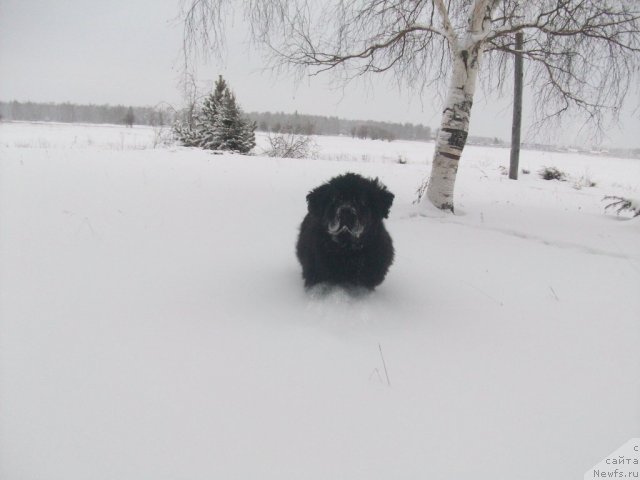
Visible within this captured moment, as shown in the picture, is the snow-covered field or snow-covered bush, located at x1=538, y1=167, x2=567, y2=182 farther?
snow-covered bush, located at x1=538, y1=167, x2=567, y2=182

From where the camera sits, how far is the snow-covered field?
1.74m

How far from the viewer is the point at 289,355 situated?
248 cm

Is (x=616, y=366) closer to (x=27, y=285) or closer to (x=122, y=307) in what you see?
(x=122, y=307)

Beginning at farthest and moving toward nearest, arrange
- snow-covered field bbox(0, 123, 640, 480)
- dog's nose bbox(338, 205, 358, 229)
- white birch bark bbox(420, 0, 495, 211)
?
white birch bark bbox(420, 0, 495, 211)
dog's nose bbox(338, 205, 358, 229)
snow-covered field bbox(0, 123, 640, 480)

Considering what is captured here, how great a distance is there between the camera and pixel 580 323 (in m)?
3.13

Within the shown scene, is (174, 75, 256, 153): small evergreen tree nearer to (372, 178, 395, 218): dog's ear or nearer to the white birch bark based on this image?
the white birch bark

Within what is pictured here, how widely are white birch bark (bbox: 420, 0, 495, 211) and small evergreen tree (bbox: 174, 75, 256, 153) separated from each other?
19267 mm

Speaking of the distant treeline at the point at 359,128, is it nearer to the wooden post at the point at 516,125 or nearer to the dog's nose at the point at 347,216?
the wooden post at the point at 516,125

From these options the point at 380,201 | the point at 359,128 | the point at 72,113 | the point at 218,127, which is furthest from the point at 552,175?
Result: the point at 72,113

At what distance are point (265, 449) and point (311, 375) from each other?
1.97 feet

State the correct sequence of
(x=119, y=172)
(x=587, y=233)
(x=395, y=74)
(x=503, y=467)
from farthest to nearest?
1. (x=395, y=74)
2. (x=119, y=172)
3. (x=587, y=233)
4. (x=503, y=467)

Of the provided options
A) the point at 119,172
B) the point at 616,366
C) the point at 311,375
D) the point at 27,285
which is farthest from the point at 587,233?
the point at 119,172

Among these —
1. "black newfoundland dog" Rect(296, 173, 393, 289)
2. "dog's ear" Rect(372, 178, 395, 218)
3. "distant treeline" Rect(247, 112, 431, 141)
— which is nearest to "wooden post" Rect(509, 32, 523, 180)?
"dog's ear" Rect(372, 178, 395, 218)

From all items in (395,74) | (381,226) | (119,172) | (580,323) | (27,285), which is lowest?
(580,323)
